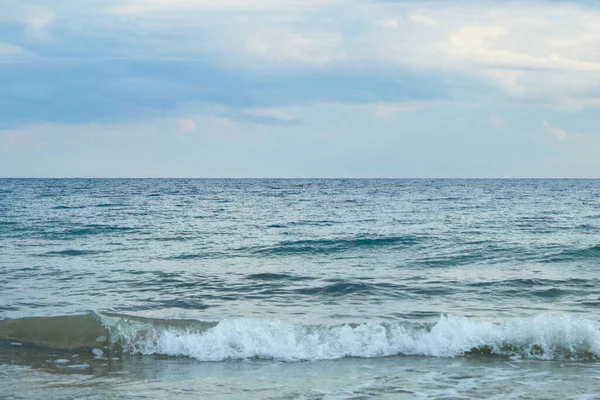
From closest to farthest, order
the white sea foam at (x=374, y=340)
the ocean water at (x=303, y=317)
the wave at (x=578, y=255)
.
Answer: the ocean water at (x=303, y=317), the white sea foam at (x=374, y=340), the wave at (x=578, y=255)

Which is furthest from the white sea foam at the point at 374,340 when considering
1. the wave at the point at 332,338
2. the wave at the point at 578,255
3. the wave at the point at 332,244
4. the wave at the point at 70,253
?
the wave at the point at 70,253

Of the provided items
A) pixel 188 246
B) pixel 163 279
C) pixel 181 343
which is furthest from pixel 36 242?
pixel 181 343

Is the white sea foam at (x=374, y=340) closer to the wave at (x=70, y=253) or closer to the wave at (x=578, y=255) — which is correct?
the wave at (x=578, y=255)

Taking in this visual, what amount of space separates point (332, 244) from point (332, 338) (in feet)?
Answer: 44.7

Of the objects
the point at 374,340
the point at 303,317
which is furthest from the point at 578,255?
the point at 374,340

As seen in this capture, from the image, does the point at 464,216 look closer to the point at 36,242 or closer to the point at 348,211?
the point at 348,211

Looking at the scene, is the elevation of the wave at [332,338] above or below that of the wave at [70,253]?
below

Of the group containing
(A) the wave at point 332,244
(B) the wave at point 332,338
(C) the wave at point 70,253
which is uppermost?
(A) the wave at point 332,244

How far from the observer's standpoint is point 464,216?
125ft

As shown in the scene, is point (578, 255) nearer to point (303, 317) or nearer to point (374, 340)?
point (303, 317)

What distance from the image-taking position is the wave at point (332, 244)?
23969 mm

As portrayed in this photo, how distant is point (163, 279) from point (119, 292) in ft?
6.41

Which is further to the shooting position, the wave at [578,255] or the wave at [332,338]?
the wave at [578,255]

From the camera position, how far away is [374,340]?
37.8ft
